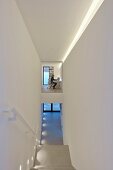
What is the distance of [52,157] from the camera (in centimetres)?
639

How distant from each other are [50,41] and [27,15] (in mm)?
2214

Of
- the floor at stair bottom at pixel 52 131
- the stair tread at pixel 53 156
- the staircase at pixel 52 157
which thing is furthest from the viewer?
the floor at stair bottom at pixel 52 131

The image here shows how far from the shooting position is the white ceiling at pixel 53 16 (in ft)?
9.82

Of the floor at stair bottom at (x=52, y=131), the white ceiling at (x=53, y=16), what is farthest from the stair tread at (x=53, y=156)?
the white ceiling at (x=53, y=16)

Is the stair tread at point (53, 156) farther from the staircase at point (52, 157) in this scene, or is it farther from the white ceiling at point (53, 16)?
the white ceiling at point (53, 16)

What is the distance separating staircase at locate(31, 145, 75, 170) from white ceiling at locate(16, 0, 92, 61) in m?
3.46

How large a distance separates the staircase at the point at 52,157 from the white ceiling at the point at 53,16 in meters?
3.46

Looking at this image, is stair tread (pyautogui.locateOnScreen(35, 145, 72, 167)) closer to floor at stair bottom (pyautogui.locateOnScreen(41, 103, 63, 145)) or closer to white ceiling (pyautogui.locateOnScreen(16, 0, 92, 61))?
floor at stair bottom (pyautogui.locateOnScreen(41, 103, 63, 145))

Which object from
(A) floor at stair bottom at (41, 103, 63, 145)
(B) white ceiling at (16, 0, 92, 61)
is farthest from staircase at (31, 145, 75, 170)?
(B) white ceiling at (16, 0, 92, 61)

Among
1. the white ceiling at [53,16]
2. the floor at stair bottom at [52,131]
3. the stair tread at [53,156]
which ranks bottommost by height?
the floor at stair bottom at [52,131]

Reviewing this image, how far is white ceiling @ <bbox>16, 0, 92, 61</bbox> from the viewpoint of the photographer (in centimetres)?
299

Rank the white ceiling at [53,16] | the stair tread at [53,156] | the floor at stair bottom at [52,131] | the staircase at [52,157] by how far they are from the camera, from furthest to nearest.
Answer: the floor at stair bottom at [52,131]
the stair tread at [53,156]
the staircase at [52,157]
the white ceiling at [53,16]

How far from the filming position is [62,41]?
5.71 m

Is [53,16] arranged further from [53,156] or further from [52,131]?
[52,131]
